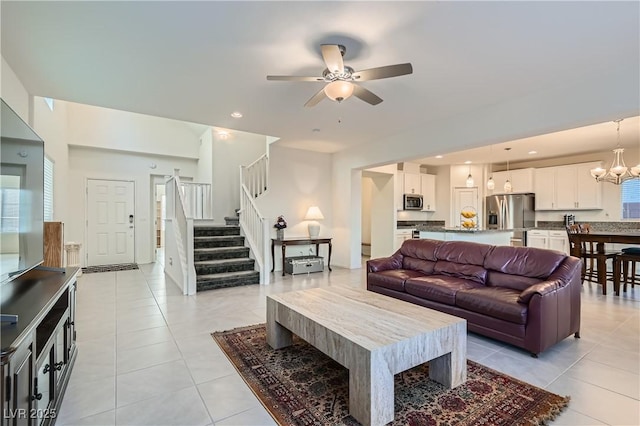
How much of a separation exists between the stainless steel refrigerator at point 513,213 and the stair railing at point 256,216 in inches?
230

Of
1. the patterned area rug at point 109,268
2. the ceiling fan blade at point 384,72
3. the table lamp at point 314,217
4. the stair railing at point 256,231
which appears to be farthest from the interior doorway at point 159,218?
the ceiling fan blade at point 384,72

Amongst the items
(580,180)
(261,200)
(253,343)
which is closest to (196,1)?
(253,343)

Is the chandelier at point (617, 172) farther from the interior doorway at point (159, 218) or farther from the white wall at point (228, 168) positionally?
the interior doorway at point (159, 218)

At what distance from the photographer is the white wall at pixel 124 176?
21.8 feet

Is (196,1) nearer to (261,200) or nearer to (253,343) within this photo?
(253,343)

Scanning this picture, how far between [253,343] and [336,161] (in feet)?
16.2

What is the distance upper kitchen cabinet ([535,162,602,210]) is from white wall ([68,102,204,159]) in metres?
8.46

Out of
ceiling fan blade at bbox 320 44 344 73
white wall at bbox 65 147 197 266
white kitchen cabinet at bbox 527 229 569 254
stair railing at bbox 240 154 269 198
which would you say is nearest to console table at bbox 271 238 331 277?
stair railing at bbox 240 154 269 198

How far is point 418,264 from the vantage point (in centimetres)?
424

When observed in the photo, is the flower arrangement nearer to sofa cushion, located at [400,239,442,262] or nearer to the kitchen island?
sofa cushion, located at [400,239,442,262]

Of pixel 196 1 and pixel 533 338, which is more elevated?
pixel 196 1

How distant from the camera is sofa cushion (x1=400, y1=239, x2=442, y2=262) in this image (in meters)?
4.20

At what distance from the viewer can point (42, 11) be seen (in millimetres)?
2174

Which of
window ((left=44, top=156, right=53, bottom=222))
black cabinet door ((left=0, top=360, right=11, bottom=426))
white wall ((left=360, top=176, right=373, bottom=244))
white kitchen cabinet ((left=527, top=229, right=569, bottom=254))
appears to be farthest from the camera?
white wall ((left=360, top=176, right=373, bottom=244))
